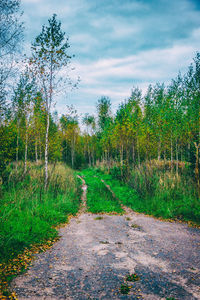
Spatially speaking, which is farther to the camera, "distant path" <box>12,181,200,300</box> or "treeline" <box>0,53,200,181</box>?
"treeline" <box>0,53,200,181</box>

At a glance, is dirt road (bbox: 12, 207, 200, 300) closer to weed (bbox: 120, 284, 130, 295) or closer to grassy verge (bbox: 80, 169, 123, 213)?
weed (bbox: 120, 284, 130, 295)

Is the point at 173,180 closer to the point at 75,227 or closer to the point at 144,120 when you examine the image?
the point at 75,227

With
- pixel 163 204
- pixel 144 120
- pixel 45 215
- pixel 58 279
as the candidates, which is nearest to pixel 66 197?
pixel 45 215

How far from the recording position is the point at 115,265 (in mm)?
4504

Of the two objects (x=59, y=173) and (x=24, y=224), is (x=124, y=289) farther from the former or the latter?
(x=59, y=173)

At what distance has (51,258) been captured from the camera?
4.94 m

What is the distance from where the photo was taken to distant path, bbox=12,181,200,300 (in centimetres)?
349

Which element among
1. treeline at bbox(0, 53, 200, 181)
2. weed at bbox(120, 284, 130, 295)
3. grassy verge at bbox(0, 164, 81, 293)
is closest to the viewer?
weed at bbox(120, 284, 130, 295)

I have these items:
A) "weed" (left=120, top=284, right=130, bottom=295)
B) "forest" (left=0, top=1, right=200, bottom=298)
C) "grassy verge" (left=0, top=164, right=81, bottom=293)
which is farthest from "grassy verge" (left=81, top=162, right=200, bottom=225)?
"weed" (left=120, top=284, right=130, bottom=295)

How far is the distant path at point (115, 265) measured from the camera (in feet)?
11.5

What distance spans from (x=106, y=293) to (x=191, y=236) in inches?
169

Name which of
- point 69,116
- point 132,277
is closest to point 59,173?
point 69,116

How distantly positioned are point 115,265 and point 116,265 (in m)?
0.02

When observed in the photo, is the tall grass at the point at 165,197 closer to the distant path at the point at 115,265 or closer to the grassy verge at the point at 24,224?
the distant path at the point at 115,265
